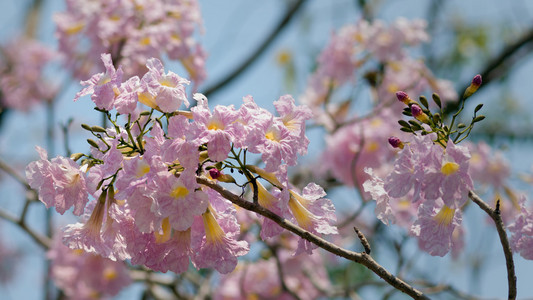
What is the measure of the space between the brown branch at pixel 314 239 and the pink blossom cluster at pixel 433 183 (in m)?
0.11

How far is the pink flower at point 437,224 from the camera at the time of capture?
1276 mm

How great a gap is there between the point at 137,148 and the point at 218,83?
11.6ft

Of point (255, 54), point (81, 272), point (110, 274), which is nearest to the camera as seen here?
point (110, 274)

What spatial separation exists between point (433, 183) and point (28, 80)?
398 cm

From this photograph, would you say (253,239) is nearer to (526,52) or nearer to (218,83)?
(218,83)

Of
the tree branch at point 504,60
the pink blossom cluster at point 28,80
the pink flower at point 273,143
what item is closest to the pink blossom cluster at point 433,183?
the pink flower at point 273,143

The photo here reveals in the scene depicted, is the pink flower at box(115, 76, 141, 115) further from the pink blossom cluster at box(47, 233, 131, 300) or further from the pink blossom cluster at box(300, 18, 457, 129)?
the pink blossom cluster at box(300, 18, 457, 129)

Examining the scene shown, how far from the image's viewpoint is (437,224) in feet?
4.27

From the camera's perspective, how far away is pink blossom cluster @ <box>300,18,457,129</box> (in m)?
3.42

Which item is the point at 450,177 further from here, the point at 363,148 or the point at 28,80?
the point at 28,80

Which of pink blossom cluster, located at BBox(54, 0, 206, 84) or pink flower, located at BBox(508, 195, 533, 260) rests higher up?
pink flower, located at BBox(508, 195, 533, 260)

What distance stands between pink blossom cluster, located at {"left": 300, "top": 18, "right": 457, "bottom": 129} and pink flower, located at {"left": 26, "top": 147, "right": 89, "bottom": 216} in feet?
7.48

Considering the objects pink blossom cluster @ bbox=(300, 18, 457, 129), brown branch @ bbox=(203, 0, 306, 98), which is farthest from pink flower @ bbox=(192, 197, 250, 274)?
brown branch @ bbox=(203, 0, 306, 98)

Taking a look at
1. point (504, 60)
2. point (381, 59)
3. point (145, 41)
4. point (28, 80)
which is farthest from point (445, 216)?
point (28, 80)
